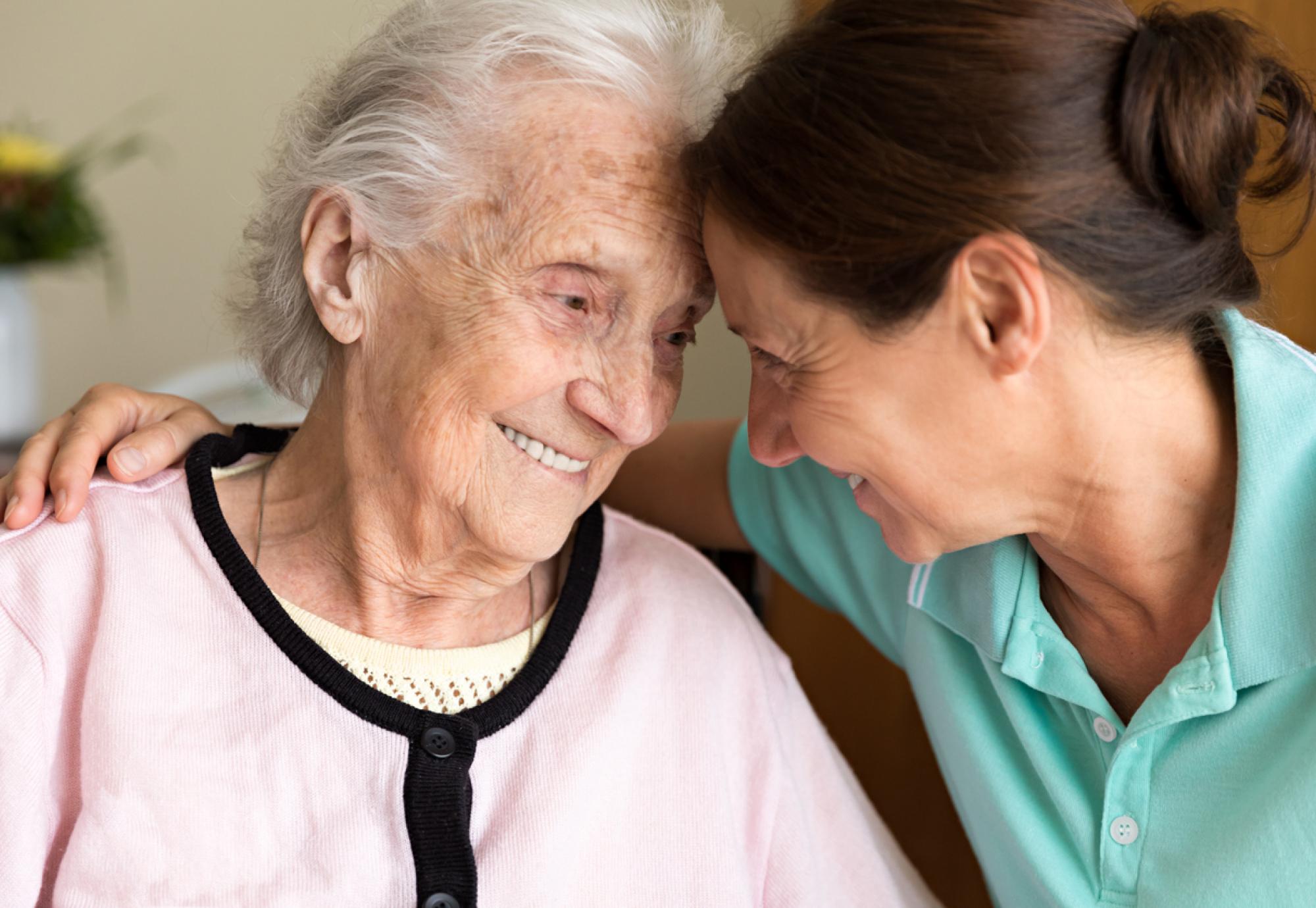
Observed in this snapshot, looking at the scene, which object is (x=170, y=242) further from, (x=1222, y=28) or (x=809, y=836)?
(x=1222, y=28)

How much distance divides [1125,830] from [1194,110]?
71 cm

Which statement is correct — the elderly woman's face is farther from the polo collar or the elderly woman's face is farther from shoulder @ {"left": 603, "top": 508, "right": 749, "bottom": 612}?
the polo collar

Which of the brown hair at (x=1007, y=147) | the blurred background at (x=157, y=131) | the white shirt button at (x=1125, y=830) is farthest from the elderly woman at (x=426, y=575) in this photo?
the blurred background at (x=157, y=131)

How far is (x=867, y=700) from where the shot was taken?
202 cm

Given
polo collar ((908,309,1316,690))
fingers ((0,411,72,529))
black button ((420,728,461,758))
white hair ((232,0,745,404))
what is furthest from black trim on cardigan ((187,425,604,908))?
polo collar ((908,309,1316,690))

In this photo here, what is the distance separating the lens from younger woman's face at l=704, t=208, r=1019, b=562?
108cm

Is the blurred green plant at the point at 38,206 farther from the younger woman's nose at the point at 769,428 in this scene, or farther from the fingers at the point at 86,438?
the younger woman's nose at the point at 769,428

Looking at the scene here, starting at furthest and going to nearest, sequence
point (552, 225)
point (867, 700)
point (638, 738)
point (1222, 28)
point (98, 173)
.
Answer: point (98, 173), point (867, 700), point (638, 738), point (552, 225), point (1222, 28)

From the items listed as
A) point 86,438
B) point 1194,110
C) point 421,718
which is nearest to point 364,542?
point 421,718

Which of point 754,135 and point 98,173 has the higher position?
point 754,135

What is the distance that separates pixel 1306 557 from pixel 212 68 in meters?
2.93

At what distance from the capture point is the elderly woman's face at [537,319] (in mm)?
1197

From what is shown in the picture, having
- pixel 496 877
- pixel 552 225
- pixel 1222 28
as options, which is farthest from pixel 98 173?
pixel 1222 28

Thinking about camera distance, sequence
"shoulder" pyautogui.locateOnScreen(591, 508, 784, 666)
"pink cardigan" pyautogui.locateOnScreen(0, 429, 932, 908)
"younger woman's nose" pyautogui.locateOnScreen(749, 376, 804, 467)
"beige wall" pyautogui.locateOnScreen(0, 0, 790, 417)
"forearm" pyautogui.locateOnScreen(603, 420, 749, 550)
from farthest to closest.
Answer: "beige wall" pyautogui.locateOnScreen(0, 0, 790, 417)
"forearm" pyautogui.locateOnScreen(603, 420, 749, 550)
"shoulder" pyautogui.locateOnScreen(591, 508, 784, 666)
"younger woman's nose" pyautogui.locateOnScreen(749, 376, 804, 467)
"pink cardigan" pyautogui.locateOnScreen(0, 429, 932, 908)
